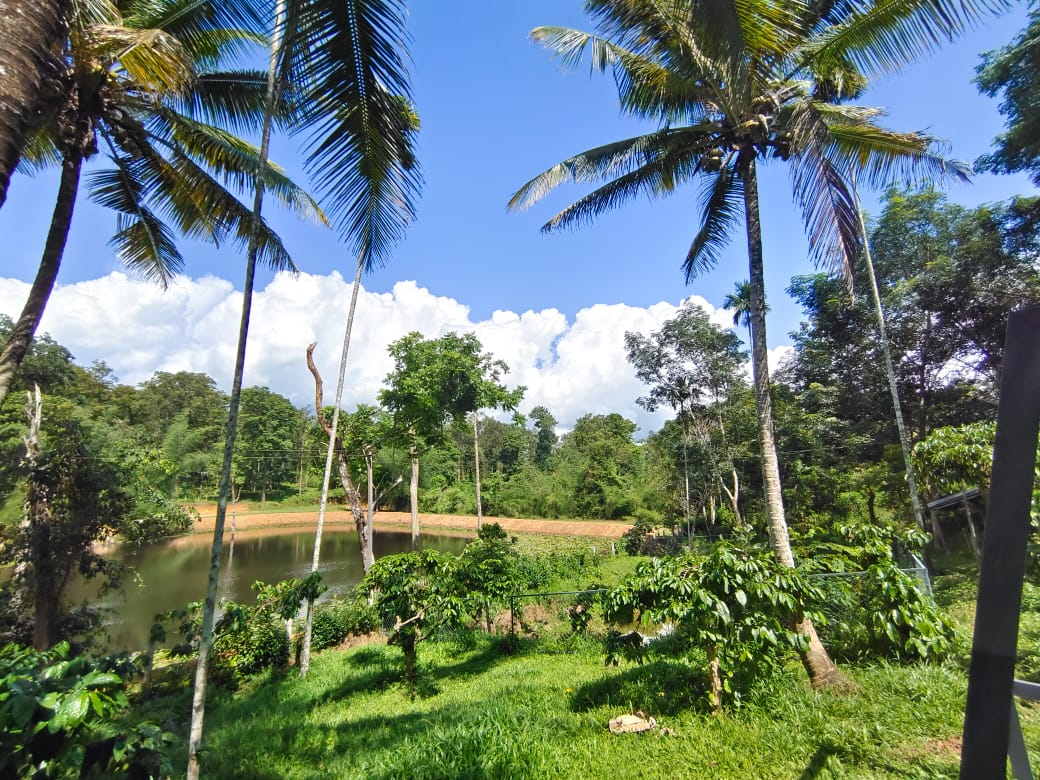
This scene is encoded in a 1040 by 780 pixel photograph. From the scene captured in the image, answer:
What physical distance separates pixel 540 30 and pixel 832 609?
23.2ft

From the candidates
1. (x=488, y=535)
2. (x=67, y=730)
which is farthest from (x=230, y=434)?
(x=488, y=535)

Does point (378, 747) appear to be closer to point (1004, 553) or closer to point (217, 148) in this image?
point (1004, 553)

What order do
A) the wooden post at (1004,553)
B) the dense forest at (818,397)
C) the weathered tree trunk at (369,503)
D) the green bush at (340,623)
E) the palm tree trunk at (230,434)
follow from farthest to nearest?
the weathered tree trunk at (369,503) < the dense forest at (818,397) < the green bush at (340,623) < the palm tree trunk at (230,434) < the wooden post at (1004,553)

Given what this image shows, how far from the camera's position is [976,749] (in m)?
0.86

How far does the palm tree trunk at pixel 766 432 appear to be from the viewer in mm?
3648

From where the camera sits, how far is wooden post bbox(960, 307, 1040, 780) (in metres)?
0.85

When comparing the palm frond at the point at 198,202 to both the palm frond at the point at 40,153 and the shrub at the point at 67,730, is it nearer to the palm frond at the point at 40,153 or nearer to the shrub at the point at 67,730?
the palm frond at the point at 40,153

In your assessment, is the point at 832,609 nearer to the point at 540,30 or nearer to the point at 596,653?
the point at 596,653

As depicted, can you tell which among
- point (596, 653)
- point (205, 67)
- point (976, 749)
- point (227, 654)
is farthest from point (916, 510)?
point (205, 67)

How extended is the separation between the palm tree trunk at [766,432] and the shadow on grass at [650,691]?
3.13 feet

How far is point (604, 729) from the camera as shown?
→ 3455 mm

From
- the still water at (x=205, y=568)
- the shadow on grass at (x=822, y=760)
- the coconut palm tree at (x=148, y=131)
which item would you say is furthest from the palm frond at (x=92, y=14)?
the still water at (x=205, y=568)

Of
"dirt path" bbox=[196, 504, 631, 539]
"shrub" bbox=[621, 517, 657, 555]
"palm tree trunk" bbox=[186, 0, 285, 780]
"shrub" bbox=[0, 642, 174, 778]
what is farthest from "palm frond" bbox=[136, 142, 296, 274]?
"dirt path" bbox=[196, 504, 631, 539]

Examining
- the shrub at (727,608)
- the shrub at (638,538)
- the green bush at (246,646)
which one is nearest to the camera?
the shrub at (727,608)
